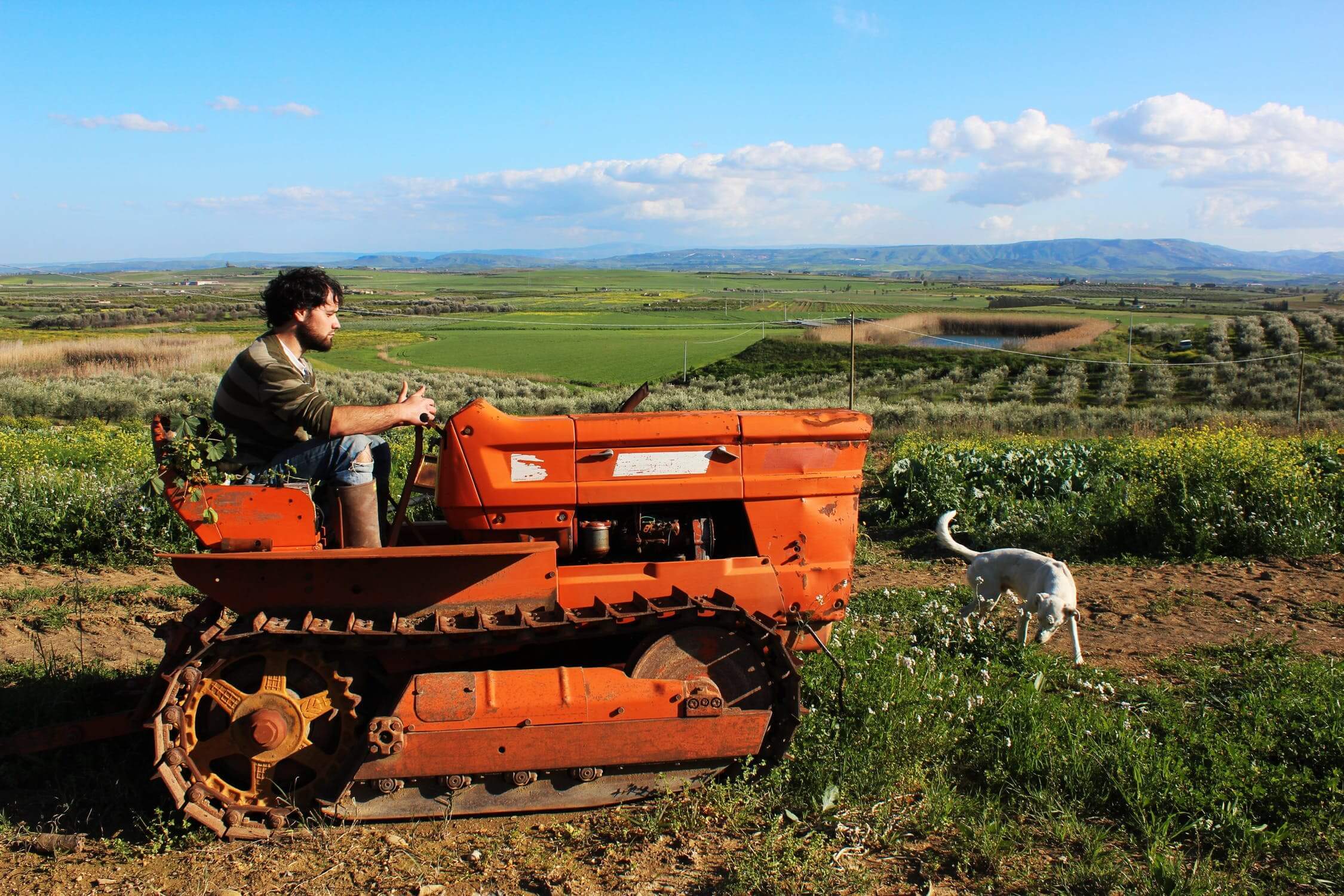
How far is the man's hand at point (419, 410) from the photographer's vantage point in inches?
175

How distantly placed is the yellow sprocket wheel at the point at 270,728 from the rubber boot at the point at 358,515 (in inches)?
22.3

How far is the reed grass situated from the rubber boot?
85.3 ft

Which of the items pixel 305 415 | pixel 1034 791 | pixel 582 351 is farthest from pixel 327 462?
pixel 582 351

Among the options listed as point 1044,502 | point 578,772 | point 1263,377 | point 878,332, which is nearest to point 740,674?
point 578,772

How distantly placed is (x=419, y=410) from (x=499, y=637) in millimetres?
1111

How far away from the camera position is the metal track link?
416 centimetres

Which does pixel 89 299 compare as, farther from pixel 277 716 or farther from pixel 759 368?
pixel 277 716

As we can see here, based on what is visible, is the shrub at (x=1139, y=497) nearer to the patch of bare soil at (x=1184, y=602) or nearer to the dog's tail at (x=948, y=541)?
the patch of bare soil at (x=1184, y=602)

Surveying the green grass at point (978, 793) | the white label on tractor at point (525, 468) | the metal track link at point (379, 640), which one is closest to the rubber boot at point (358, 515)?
the metal track link at point (379, 640)

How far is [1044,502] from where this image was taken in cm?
1137

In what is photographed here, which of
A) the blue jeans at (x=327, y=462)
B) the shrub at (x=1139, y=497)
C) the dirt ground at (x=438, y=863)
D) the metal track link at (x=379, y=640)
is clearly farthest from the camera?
the shrub at (x=1139, y=497)

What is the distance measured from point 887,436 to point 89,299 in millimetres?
85564

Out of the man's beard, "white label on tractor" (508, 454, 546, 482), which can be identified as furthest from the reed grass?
"white label on tractor" (508, 454, 546, 482)

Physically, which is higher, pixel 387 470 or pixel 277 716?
pixel 387 470
